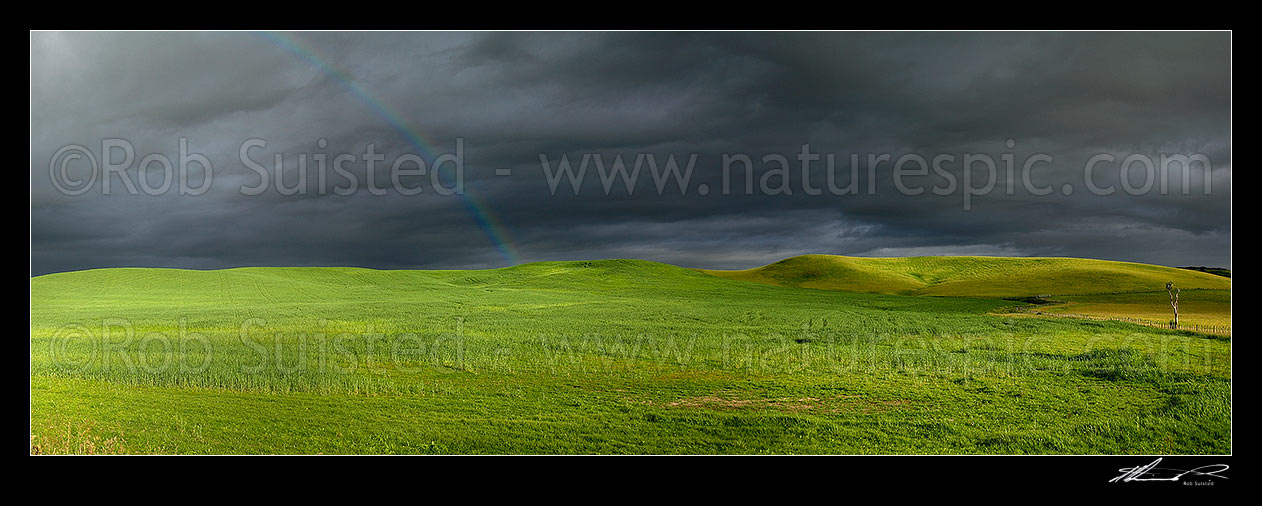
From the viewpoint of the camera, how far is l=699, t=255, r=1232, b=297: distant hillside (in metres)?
83.2

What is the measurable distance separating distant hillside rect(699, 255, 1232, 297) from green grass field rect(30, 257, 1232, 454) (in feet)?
157

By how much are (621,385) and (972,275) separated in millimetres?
119109

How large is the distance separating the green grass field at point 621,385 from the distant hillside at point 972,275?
4781 centimetres

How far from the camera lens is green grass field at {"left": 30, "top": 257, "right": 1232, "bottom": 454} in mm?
15664

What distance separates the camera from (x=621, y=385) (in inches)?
858

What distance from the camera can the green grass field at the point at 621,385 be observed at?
15.7 meters

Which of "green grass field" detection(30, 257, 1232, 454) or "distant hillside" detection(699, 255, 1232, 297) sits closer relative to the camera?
"green grass field" detection(30, 257, 1232, 454)
